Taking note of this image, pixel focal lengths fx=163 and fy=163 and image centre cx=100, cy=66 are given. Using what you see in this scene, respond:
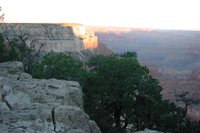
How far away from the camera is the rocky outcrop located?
4.96m

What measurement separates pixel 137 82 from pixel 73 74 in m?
5.79

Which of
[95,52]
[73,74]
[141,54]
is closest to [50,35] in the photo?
[95,52]

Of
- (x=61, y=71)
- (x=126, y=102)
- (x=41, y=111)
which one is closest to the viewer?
(x=41, y=111)

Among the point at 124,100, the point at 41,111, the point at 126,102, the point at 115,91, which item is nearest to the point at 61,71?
the point at 115,91

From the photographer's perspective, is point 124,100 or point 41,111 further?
point 124,100

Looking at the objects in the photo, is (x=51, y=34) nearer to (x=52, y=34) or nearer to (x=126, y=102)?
(x=52, y=34)

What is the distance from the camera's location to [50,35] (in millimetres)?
60469

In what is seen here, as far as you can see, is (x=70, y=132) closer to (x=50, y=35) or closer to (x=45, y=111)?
(x=45, y=111)

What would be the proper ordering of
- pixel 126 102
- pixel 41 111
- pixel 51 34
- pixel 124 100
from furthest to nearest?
1. pixel 51 34
2. pixel 124 100
3. pixel 126 102
4. pixel 41 111

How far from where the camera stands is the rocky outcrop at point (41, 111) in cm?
496

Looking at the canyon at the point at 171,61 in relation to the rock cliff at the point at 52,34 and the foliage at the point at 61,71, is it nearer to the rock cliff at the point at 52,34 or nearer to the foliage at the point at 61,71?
the foliage at the point at 61,71

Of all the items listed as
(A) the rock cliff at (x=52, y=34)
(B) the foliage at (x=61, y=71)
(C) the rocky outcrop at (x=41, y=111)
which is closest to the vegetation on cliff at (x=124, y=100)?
(B) the foliage at (x=61, y=71)

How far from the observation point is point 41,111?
18.7 feet

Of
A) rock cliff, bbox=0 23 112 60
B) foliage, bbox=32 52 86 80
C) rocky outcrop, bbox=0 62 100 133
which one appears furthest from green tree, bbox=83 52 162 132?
rock cliff, bbox=0 23 112 60
